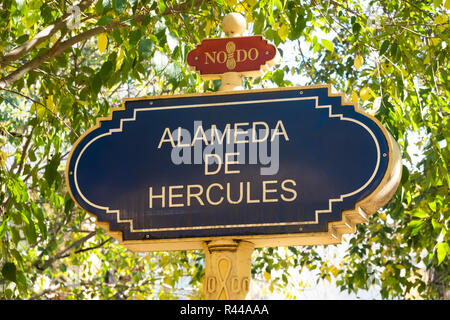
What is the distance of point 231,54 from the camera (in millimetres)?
3062

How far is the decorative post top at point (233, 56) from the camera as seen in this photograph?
3.03 metres

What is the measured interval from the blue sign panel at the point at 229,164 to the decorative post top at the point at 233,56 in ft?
0.56

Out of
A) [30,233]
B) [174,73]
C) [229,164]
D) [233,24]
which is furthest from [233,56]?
[30,233]

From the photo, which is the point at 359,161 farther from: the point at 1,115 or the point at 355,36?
the point at 1,115

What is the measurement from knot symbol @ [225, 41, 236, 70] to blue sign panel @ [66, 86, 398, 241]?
192 mm

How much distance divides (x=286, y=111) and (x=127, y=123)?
53 cm

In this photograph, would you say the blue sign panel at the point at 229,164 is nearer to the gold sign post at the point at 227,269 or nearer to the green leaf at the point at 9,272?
the gold sign post at the point at 227,269

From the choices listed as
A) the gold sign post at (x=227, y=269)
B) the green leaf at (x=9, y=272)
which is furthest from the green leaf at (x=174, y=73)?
the gold sign post at (x=227, y=269)

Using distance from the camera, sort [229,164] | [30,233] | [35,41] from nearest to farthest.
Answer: [229,164] < [30,233] < [35,41]

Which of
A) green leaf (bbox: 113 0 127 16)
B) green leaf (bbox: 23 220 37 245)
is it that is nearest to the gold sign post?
green leaf (bbox: 113 0 127 16)

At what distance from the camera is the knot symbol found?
10.00 ft

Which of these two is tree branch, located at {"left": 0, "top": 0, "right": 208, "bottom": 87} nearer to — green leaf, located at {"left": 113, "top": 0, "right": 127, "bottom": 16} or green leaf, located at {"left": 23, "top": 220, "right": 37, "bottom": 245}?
green leaf, located at {"left": 113, "top": 0, "right": 127, "bottom": 16}

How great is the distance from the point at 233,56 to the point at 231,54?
0.04ft

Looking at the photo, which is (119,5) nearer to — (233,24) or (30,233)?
(233,24)
